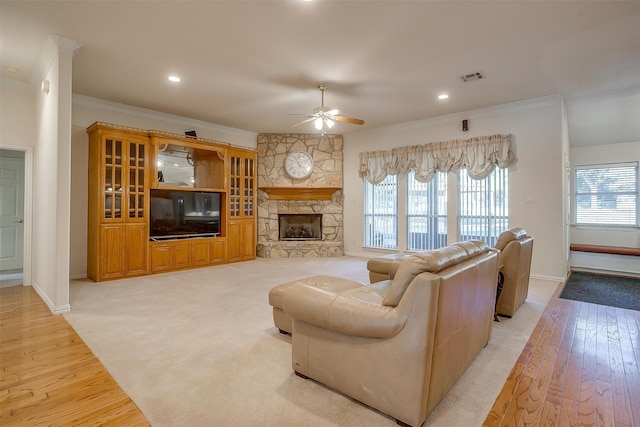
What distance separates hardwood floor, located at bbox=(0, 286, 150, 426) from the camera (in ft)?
5.55

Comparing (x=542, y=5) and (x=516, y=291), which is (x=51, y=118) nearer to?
(x=542, y=5)

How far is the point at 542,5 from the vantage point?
2643mm

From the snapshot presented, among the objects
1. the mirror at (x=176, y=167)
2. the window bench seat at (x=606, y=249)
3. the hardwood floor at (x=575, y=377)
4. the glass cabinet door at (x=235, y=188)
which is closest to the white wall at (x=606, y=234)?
the window bench seat at (x=606, y=249)

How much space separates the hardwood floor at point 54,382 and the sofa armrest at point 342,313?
3.30 feet

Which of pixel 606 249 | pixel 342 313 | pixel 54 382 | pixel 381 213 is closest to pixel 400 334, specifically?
pixel 342 313

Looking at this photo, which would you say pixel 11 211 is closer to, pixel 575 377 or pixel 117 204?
pixel 117 204

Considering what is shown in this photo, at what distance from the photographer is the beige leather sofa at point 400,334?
4.97 feet

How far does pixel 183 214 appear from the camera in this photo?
18.8ft

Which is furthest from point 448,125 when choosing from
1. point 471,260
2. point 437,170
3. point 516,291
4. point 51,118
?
point 51,118

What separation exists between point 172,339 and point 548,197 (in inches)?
217

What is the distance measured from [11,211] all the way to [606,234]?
1132cm

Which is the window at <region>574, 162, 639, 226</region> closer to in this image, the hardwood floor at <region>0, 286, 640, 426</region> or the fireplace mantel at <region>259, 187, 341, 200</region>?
the hardwood floor at <region>0, 286, 640, 426</region>

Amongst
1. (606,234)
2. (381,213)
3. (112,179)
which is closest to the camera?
(112,179)

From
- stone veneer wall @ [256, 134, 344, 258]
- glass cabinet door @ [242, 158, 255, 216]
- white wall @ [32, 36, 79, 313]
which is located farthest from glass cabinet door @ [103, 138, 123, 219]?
stone veneer wall @ [256, 134, 344, 258]
